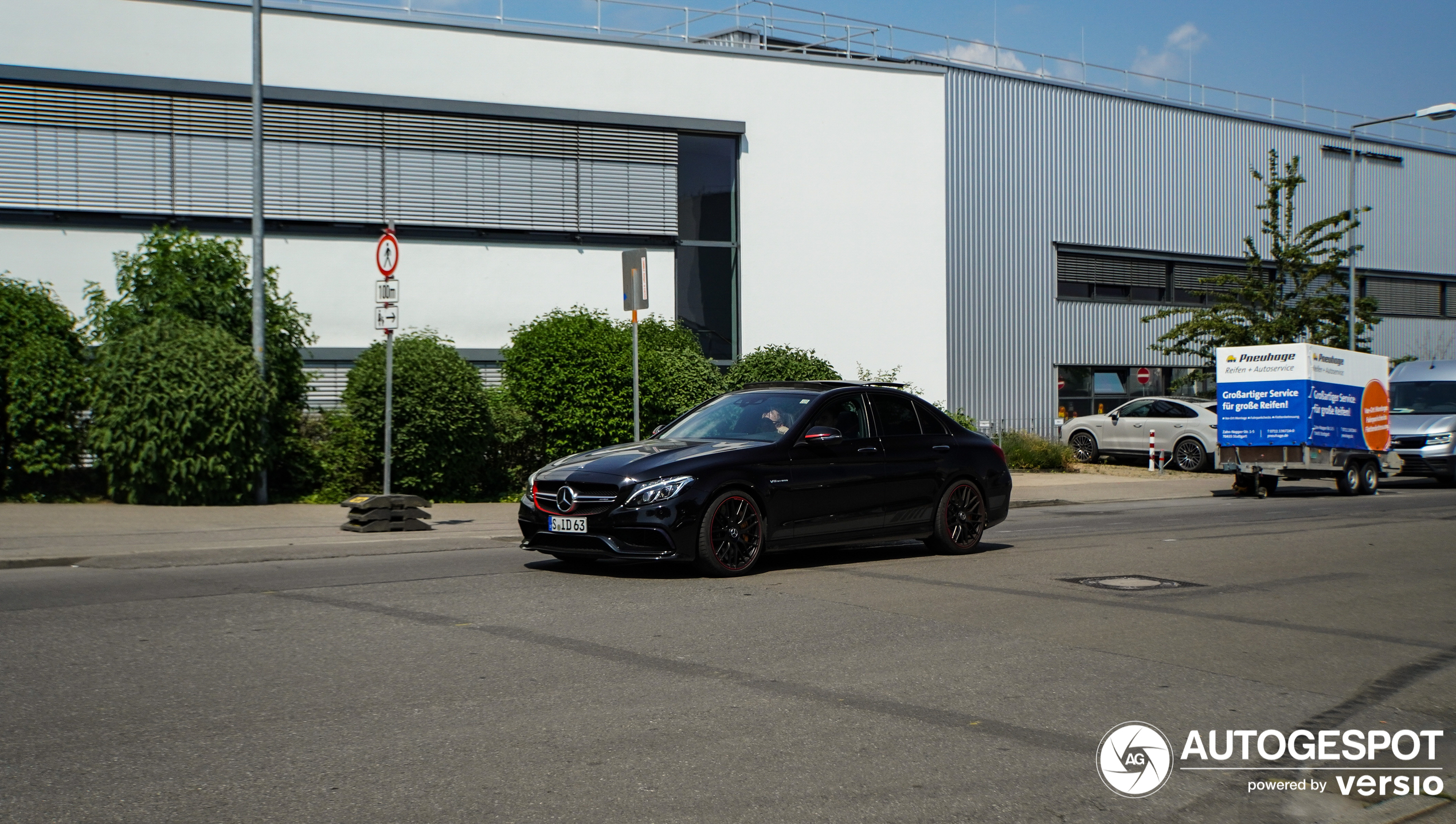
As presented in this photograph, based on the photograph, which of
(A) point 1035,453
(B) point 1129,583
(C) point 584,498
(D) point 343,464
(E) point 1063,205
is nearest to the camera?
(C) point 584,498

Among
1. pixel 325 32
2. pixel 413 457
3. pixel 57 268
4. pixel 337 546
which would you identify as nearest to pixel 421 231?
pixel 325 32

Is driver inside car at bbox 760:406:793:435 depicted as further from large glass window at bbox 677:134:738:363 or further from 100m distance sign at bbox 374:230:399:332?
large glass window at bbox 677:134:738:363

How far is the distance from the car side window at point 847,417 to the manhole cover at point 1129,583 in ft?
7.16

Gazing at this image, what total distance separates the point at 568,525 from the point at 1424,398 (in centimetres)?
2192

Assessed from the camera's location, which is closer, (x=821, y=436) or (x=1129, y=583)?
(x=1129, y=583)

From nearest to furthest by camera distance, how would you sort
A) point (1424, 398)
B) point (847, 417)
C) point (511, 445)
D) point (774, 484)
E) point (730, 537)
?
point (730, 537), point (774, 484), point (847, 417), point (511, 445), point (1424, 398)

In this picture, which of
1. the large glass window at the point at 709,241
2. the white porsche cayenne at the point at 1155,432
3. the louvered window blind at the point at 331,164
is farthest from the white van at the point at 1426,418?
the louvered window blind at the point at 331,164

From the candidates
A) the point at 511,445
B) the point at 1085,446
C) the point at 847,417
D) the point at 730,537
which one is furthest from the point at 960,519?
the point at 1085,446

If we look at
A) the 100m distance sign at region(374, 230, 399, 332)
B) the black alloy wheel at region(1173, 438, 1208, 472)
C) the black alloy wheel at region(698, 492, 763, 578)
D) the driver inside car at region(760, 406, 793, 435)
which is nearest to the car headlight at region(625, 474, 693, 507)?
the black alloy wheel at region(698, 492, 763, 578)

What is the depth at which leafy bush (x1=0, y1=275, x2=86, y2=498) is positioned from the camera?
1550cm

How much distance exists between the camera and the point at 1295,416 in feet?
67.2

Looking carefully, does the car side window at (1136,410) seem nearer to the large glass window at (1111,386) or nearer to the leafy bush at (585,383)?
the large glass window at (1111,386)

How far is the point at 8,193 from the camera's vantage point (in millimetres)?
A: 20797

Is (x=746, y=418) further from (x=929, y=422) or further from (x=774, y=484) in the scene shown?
(x=929, y=422)
